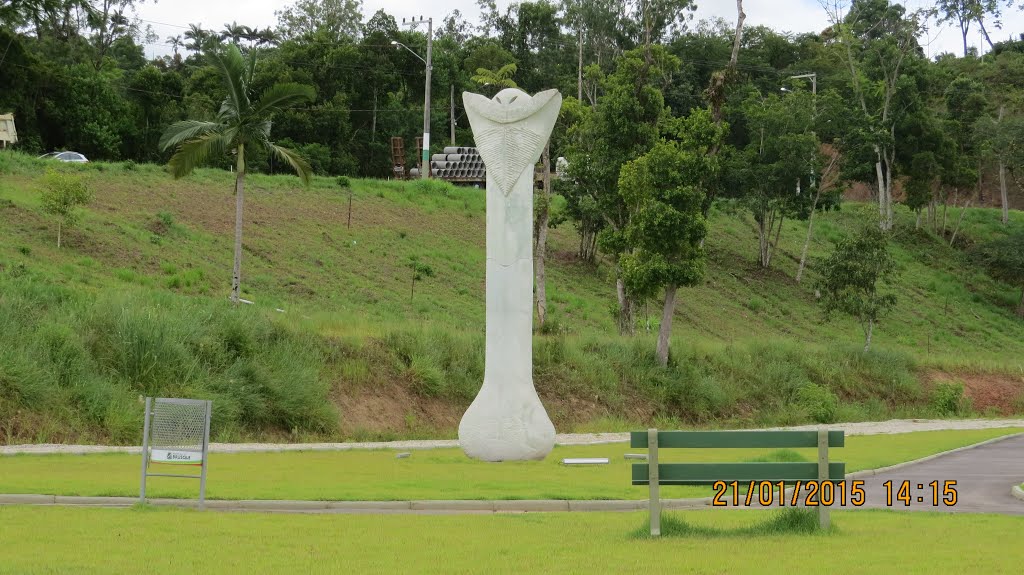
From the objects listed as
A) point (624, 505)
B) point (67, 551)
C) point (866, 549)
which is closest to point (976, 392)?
point (624, 505)

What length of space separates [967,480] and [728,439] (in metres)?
8.05

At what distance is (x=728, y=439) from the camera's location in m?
10.4

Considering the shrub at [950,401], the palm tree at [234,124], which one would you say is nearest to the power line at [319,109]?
the palm tree at [234,124]

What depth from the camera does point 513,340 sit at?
21125mm

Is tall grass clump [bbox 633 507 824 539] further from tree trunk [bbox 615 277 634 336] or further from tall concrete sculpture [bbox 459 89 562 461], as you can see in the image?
tree trunk [bbox 615 277 634 336]

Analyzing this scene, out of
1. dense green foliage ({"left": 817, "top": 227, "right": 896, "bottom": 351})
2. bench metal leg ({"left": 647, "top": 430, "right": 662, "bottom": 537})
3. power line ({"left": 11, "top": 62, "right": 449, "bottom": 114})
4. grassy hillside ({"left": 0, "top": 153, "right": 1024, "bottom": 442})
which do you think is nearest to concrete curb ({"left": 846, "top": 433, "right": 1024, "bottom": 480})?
bench metal leg ({"left": 647, "top": 430, "right": 662, "bottom": 537})

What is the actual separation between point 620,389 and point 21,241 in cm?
→ 1932

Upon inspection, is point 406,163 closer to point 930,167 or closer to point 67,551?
point 930,167

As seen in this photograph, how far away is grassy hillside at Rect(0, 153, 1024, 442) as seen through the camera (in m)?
26.9

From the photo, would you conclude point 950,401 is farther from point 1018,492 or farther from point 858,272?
point 1018,492

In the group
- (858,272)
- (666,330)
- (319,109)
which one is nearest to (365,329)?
(666,330)

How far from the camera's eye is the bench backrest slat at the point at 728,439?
10352 mm

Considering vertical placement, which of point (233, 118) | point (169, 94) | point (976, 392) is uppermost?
point (169, 94)

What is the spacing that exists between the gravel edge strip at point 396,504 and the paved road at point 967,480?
2.70ft
